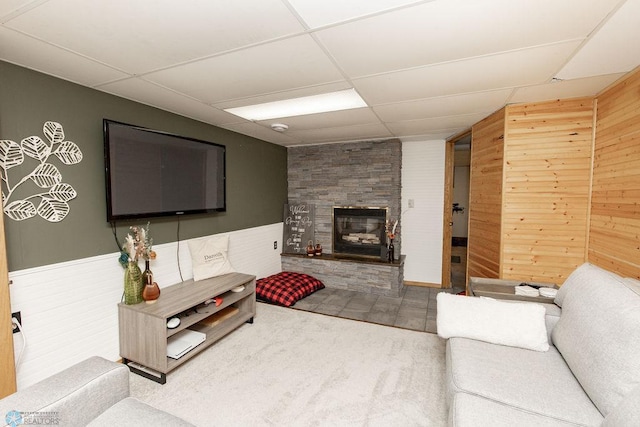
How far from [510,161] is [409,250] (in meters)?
2.13

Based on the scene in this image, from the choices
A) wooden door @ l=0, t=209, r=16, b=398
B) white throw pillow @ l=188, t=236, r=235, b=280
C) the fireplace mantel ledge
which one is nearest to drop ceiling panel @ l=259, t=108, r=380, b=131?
white throw pillow @ l=188, t=236, r=235, b=280

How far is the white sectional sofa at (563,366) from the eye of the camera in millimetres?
1151

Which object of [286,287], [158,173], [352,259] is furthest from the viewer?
[352,259]

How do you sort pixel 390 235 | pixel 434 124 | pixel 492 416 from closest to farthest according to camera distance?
pixel 492 416 < pixel 434 124 < pixel 390 235

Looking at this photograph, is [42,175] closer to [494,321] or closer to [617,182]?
[494,321]

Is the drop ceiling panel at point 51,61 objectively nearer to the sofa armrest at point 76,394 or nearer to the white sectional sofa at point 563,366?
the sofa armrest at point 76,394

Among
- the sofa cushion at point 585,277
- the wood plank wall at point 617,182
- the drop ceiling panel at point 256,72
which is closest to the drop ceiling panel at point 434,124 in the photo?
the wood plank wall at point 617,182

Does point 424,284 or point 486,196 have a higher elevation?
point 486,196

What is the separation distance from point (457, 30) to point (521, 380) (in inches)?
69.1

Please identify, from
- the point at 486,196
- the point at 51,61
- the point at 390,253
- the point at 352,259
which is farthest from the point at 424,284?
the point at 51,61

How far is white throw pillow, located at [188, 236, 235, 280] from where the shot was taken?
114 inches

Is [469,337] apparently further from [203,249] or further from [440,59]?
[203,249]

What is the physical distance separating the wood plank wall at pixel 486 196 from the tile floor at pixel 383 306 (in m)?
0.76

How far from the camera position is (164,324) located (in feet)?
6.71
